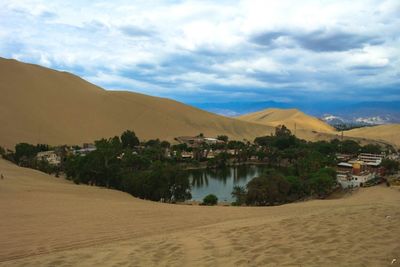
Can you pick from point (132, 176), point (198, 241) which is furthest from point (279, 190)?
point (198, 241)

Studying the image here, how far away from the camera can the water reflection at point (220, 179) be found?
39388mm

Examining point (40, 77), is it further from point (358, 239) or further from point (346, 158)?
point (358, 239)

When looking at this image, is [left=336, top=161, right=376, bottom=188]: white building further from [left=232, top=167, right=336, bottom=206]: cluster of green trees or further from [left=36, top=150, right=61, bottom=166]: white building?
[left=36, top=150, right=61, bottom=166]: white building

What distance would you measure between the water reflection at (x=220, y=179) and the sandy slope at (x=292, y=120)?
289 ft

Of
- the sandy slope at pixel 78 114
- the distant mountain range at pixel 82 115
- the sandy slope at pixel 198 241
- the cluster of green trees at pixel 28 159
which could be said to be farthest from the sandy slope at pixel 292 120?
the sandy slope at pixel 198 241

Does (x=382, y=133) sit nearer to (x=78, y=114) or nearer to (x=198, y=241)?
(x=78, y=114)

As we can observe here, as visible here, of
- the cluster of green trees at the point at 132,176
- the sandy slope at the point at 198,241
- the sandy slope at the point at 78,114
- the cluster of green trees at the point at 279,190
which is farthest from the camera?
the sandy slope at the point at 78,114

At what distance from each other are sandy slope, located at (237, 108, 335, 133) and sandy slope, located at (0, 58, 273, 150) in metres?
36.0

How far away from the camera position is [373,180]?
4228cm

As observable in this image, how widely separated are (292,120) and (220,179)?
4689 inches

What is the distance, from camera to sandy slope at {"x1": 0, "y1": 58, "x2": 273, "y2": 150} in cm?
7722

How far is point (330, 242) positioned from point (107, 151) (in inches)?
1235

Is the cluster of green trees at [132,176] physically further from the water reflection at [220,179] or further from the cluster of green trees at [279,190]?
the cluster of green trees at [279,190]

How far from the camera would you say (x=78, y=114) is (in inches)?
3546
